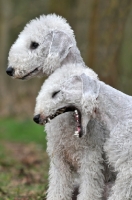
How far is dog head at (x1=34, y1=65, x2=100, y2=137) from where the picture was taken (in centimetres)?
530

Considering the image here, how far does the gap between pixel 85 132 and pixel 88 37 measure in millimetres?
9006

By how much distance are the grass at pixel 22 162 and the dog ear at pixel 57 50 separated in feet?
6.43

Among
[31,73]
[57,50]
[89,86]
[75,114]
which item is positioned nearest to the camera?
[89,86]

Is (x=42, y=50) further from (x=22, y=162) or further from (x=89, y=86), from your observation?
(x=22, y=162)

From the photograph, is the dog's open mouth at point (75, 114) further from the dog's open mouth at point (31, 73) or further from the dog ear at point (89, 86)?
the dog's open mouth at point (31, 73)

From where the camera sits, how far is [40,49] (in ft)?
19.2

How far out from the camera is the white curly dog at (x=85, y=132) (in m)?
5.29

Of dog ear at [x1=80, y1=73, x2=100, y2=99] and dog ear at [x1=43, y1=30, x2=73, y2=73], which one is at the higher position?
dog ear at [x1=43, y1=30, x2=73, y2=73]

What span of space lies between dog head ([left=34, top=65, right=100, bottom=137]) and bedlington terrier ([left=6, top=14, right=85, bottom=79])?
1.41ft

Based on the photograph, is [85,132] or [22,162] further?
[22,162]

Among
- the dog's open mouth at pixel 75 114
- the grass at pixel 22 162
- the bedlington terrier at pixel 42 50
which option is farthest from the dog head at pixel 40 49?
the grass at pixel 22 162

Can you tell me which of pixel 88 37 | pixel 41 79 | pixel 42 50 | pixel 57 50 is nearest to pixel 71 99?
pixel 57 50

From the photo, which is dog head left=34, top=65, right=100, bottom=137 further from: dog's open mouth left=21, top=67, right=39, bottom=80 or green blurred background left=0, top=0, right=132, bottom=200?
green blurred background left=0, top=0, right=132, bottom=200

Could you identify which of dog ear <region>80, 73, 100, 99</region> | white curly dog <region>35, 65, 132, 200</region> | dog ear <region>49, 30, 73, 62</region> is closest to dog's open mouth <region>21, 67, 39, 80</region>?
dog ear <region>49, 30, 73, 62</region>
